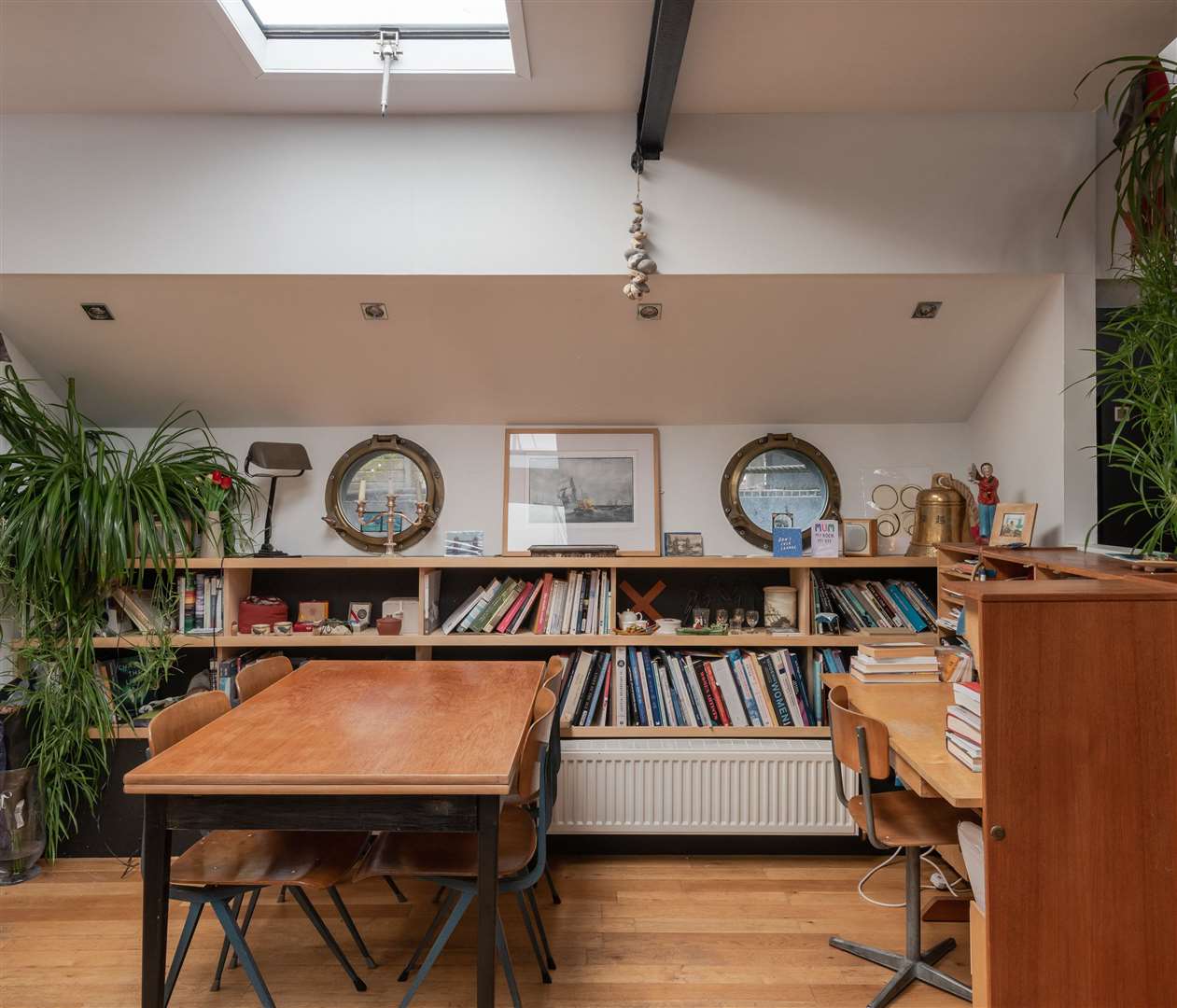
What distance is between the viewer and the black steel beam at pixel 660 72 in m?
2.16

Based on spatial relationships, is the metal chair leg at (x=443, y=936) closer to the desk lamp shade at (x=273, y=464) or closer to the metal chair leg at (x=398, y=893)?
the metal chair leg at (x=398, y=893)

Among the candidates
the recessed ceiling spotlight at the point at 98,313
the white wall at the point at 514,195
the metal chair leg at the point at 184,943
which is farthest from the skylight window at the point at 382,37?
the metal chair leg at the point at 184,943

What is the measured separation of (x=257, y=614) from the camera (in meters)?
3.58

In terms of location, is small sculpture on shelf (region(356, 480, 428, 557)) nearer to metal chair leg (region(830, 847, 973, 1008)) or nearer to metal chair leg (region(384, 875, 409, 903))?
metal chair leg (region(384, 875, 409, 903))

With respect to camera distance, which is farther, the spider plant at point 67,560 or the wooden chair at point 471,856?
the spider plant at point 67,560

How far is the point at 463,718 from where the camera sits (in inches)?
95.4

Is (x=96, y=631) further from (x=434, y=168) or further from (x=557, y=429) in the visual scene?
(x=434, y=168)

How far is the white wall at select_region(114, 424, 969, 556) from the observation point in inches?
148

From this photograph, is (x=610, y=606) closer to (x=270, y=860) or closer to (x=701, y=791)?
(x=701, y=791)

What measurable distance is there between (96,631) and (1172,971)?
12.7 ft

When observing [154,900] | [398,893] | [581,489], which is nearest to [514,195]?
[581,489]

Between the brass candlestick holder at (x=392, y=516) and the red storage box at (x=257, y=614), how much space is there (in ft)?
1.74

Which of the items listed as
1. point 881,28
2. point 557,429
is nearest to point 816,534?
point 557,429

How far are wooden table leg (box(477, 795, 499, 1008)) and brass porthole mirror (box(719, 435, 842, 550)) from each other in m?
2.12
